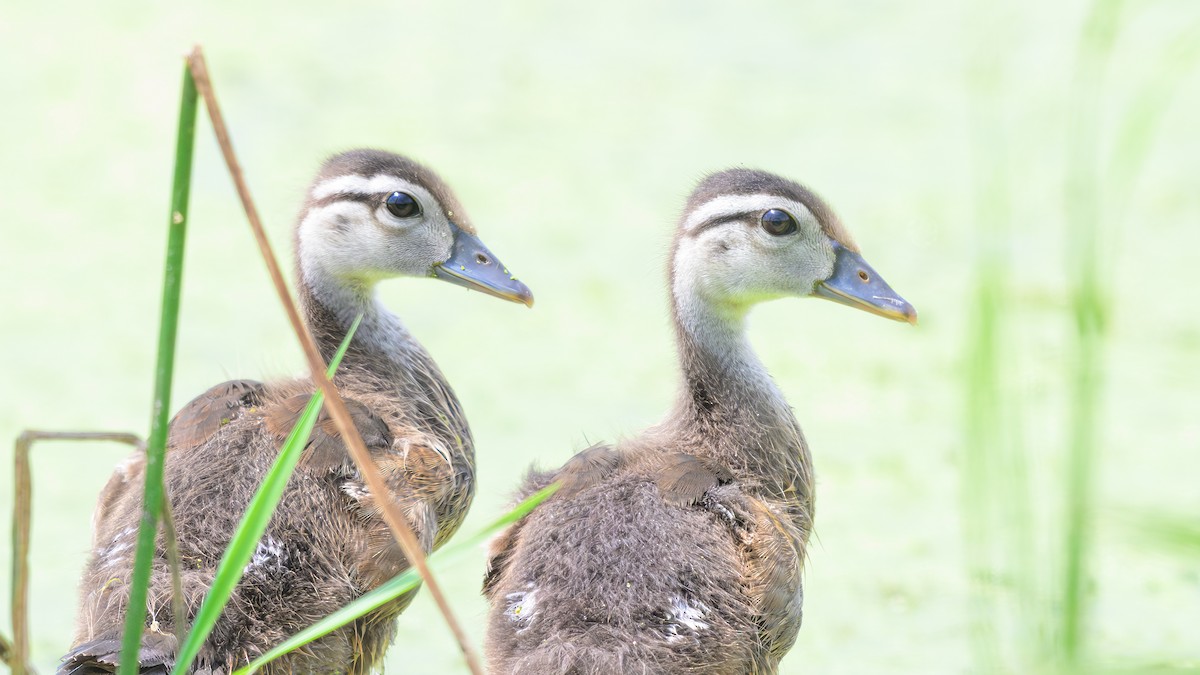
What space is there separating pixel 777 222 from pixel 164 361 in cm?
202

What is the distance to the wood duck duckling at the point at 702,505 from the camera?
2.98 metres

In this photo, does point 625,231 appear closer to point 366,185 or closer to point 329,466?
point 366,185

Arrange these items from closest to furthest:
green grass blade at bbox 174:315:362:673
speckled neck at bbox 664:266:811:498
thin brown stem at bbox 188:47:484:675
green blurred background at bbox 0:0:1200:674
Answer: thin brown stem at bbox 188:47:484:675, green grass blade at bbox 174:315:362:673, speckled neck at bbox 664:266:811:498, green blurred background at bbox 0:0:1200:674

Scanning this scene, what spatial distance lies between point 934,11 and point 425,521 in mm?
6315

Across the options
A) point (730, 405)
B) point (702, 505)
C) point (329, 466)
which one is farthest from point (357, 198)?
point (702, 505)

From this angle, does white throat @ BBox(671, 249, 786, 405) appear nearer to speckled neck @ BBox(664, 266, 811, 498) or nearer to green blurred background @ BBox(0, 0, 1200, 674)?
speckled neck @ BBox(664, 266, 811, 498)

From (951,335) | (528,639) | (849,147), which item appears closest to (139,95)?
(849,147)

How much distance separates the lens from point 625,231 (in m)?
7.00

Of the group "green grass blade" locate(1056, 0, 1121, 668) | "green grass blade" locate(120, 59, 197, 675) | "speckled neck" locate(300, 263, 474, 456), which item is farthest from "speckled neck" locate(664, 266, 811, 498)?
"green grass blade" locate(1056, 0, 1121, 668)

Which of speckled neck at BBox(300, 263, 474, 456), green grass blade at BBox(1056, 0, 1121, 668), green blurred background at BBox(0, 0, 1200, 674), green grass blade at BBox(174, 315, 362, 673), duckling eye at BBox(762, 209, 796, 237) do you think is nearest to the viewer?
green grass blade at BBox(1056, 0, 1121, 668)

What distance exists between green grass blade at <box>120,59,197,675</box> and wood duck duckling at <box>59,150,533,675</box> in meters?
0.75

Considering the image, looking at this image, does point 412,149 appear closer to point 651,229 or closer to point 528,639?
point 651,229

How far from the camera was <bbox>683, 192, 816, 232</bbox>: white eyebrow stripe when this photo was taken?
3.71 meters

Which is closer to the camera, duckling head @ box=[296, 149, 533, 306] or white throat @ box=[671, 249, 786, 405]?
white throat @ box=[671, 249, 786, 405]
